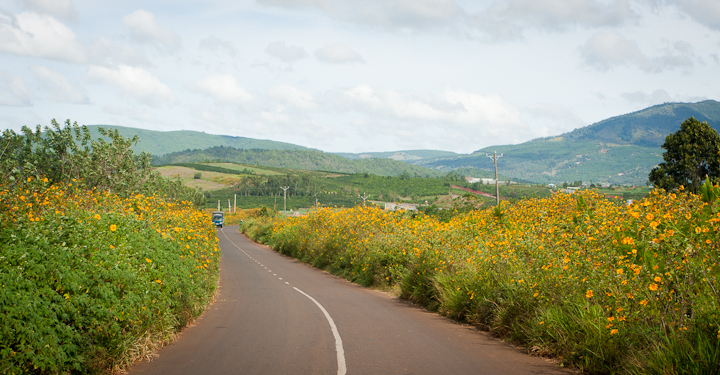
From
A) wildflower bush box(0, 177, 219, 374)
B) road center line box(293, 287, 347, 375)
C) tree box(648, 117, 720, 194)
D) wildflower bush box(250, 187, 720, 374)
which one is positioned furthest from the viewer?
tree box(648, 117, 720, 194)

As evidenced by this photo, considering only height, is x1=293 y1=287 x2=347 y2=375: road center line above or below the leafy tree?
below

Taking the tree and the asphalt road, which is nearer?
the asphalt road

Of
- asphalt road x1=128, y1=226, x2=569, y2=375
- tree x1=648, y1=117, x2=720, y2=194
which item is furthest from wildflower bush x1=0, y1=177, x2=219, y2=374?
tree x1=648, y1=117, x2=720, y2=194

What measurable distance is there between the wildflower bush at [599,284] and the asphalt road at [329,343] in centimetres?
56

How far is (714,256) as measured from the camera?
548 centimetres

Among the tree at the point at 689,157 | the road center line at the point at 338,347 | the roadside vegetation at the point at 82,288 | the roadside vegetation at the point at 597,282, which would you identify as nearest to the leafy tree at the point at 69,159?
the roadside vegetation at the point at 82,288

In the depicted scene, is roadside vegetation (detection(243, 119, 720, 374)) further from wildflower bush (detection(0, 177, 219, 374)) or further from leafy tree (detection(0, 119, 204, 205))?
leafy tree (detection(0, 119, 204, 205))

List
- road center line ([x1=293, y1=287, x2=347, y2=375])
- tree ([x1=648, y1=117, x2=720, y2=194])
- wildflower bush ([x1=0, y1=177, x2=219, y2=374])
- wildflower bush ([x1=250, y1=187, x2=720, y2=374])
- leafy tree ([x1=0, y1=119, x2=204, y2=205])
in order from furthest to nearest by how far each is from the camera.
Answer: tree ([x1=648, y1=117, x2=720, y2=194]) < leafy tree ([x1=0, y1=119, x2=204, y2=205]) < road center line ([x1=293, y1=287, x2=347, y2=375]) < wildflower bush ([x1=250, y1=187, x2=720, y2=374]) < wildflower bush ([x1=0, y1=177, x2=219, y2=374])

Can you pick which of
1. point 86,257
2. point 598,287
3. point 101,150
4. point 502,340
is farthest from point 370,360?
point 101,150

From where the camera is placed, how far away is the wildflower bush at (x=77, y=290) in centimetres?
508

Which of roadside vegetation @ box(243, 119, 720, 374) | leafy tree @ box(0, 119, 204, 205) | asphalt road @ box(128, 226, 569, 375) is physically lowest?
asphalt road @ box(128, 226, 569, 375)

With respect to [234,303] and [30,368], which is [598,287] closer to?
[30,368]

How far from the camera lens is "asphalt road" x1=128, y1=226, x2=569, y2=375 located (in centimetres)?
703

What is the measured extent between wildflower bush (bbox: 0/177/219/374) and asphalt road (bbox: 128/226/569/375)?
26.9 inches
